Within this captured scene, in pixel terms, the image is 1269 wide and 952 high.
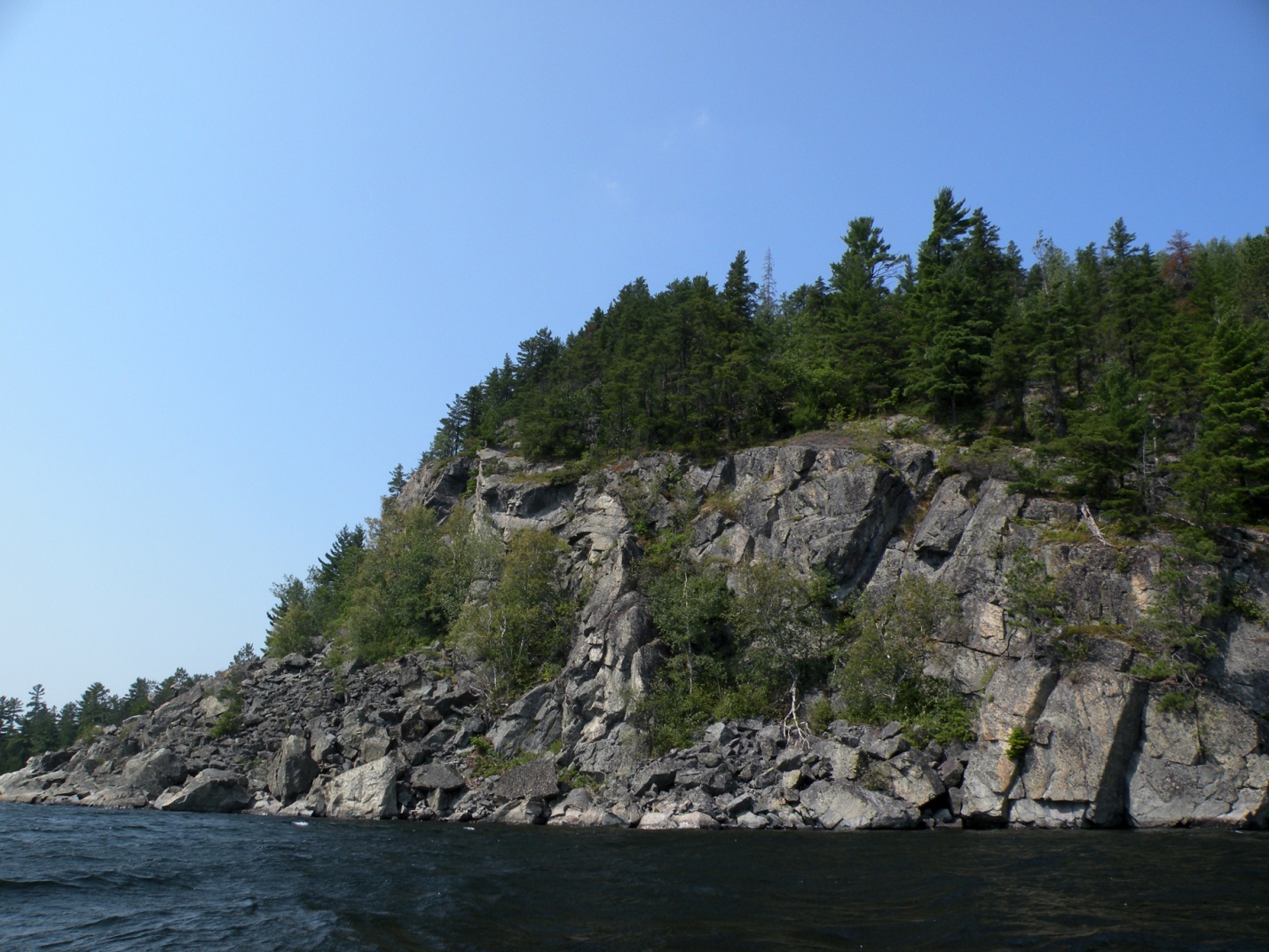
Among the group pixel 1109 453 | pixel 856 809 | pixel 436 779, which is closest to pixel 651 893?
pixel 856 809

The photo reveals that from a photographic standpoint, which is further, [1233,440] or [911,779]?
[1233,440]

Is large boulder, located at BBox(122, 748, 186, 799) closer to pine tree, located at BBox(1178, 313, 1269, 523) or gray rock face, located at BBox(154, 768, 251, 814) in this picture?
gray rock face, located at BBox(154, 768, 251, 814)

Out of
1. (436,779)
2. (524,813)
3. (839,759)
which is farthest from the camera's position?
(436,779)

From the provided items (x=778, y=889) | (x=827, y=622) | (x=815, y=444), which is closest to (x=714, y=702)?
(x=827, y=622)

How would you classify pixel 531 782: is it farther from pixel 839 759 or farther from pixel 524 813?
pixel 839 759

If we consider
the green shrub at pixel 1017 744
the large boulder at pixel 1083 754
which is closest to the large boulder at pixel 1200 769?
the large boulder at pixel 1083 754

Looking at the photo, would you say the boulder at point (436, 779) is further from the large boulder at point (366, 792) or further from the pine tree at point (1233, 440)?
the pine tree at point (1233, 440)

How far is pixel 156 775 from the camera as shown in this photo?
4825 cm

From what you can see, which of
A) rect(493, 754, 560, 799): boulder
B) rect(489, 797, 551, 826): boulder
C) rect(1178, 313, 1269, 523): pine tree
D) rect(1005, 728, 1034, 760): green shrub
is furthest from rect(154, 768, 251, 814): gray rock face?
rect(1178, 313, 1269, 523): pine tree

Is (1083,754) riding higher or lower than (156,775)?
higher

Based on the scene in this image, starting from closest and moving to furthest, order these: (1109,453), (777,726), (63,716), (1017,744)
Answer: (1017,744) → (777,726) → (1109,453) → (63,716)

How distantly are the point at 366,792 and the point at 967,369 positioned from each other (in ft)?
163

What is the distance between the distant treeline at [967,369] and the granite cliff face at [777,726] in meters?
4.41

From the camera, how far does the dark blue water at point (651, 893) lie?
1454 centimetres
